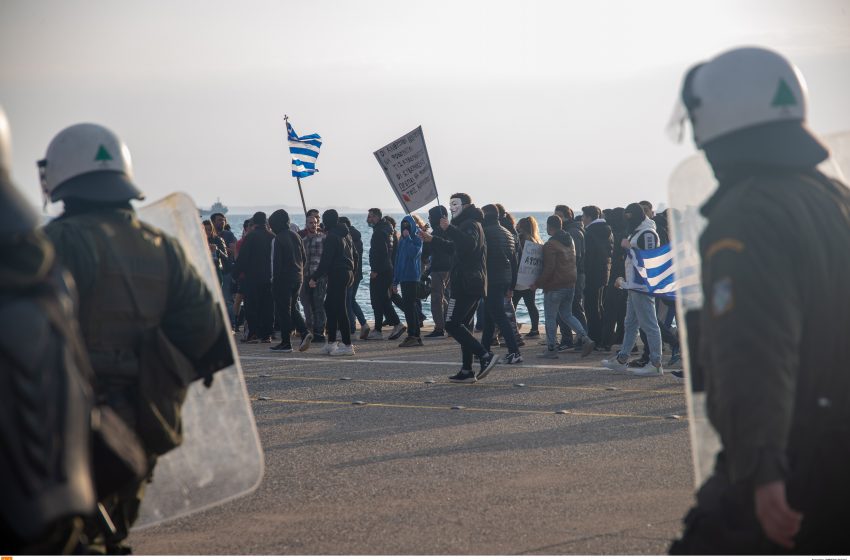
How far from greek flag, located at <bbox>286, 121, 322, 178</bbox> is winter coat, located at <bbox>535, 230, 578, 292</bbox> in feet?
22.7

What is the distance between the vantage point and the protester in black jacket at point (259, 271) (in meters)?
16.1

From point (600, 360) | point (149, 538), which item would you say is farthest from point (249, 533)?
point (600, 360)

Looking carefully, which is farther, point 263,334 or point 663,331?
point 263,334

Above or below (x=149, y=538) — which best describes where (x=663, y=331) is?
below

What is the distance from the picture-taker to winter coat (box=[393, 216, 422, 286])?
16562mm

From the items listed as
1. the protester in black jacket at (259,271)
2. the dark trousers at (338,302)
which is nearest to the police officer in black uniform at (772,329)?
the dark trousers at (338,302)

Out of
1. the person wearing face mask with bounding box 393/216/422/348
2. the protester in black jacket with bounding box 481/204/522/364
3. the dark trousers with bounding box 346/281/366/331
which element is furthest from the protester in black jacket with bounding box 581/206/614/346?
the dark trousers with bounding box 346/281/366/331

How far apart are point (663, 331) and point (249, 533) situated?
28.5ft

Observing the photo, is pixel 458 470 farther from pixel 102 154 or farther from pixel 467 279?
pixel 467 279

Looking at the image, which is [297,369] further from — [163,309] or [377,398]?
[163,309]

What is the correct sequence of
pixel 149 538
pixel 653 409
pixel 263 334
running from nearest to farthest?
1. pixel 149 538
2. pixel 653 409
3. pixel 263 334

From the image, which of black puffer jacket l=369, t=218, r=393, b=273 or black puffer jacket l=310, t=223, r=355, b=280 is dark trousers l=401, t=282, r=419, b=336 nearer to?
black puffer jacket l=369, t=218, r=393, b=273

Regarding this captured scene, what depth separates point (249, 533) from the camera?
5688 millimetres

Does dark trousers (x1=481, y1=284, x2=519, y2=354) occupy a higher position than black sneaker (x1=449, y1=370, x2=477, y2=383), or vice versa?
dark trousers (x1=481, y1=284, x2=519, y2=354)
